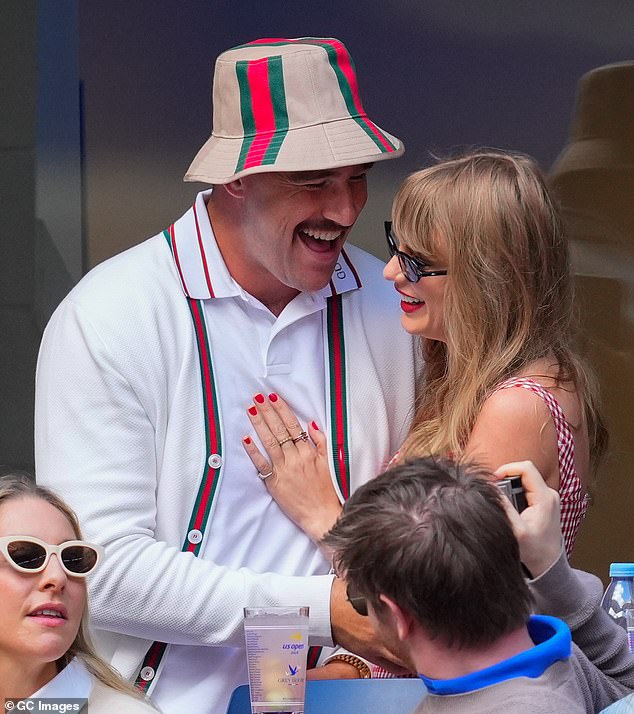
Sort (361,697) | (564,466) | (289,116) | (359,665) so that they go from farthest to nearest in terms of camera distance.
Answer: (289,116)
(359,665)
(564,466)
(361,697)

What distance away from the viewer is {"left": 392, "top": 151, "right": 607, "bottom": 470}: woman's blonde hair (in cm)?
252

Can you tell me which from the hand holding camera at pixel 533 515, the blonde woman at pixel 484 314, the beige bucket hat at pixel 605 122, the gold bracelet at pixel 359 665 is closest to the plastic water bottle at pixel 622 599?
the blonde woman at pixel 484 314

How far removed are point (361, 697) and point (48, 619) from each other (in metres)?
0.50

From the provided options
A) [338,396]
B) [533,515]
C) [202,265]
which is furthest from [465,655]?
[202,265]

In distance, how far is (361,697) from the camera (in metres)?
2.16

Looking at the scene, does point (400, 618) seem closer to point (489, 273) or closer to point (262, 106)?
point (489, 273)

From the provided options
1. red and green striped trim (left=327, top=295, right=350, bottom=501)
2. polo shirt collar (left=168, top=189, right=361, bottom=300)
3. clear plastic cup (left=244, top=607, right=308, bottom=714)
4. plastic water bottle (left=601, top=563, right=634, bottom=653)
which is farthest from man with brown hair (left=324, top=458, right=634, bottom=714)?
polo shirt collar (left=168, top=189, right=361, bottom=300)

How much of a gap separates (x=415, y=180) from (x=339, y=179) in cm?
15

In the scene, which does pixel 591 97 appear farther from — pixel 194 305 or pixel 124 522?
pixel 124 522

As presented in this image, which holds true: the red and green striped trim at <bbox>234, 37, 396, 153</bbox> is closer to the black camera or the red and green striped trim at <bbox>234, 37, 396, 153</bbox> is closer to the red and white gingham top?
the red and white gingham top

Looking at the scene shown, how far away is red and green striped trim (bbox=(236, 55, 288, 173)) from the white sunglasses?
0.87 meters

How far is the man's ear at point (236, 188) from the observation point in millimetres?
2760

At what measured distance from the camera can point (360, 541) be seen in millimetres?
1731

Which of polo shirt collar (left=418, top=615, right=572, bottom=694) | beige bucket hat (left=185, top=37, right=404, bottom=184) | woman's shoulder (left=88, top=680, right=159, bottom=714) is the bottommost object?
woman's shoulder (left=88, top=680, right=159, bottom=714)
